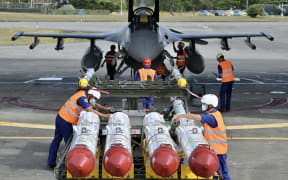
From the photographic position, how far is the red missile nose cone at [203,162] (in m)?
6.93

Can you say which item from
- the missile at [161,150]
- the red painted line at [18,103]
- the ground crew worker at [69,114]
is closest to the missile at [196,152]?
the missile at [161,150]

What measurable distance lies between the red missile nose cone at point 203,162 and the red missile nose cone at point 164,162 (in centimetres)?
28

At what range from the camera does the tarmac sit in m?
11.1

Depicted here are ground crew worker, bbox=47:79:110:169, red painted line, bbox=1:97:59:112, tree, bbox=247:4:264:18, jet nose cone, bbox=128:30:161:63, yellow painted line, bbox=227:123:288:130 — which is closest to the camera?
ground crew worker, bbox=47:79:110:169

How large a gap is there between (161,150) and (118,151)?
681 millimetres

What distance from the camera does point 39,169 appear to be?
1074 centimetres

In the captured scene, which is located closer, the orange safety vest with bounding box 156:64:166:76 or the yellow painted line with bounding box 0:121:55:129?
the yellow painted line with bounding box 0:121:55:129

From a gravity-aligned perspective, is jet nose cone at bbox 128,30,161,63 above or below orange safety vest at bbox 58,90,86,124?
above

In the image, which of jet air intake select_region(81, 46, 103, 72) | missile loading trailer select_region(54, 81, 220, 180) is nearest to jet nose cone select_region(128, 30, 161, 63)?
jet air intake select_region(81, 46, 103, 72)

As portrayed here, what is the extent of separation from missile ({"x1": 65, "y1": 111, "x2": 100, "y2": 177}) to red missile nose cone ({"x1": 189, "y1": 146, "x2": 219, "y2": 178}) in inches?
61.7

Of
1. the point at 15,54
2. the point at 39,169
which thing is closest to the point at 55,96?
the point at 39,169

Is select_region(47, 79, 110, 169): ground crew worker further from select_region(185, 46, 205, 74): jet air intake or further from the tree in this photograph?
the tree

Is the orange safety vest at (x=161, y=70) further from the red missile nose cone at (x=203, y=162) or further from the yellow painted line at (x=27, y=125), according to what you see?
the red missile nose cone at (x=203, y=162)

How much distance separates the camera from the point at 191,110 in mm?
17609
